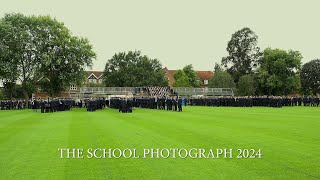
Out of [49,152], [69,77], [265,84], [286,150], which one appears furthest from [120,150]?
[265,84]

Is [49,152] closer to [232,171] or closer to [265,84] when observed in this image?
[232,171]

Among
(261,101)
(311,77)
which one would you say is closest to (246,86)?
(261,101)

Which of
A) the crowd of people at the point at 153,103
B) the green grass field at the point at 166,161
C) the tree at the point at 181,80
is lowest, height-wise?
the green grass field at the point at 166,161

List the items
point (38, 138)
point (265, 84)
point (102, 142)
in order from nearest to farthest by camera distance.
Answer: point (102, 142), point (38, 138), point (265, 84)

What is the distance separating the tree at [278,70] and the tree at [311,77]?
18.6 m

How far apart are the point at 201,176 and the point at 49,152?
5.04 m

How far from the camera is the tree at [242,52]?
7950cm

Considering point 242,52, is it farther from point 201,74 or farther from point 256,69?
point 201,74

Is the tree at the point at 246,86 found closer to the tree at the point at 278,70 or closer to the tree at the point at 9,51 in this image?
the tree at the point at 278,70

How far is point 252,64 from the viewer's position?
80625 millimetres

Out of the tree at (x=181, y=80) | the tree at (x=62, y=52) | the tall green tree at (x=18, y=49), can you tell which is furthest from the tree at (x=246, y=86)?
the tall green tree at (x=18, y=49)

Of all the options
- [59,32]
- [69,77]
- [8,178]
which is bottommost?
[8,178]

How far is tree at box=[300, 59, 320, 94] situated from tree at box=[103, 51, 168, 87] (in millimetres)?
35294

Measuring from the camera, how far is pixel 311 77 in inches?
3679
